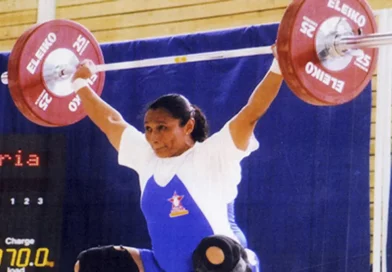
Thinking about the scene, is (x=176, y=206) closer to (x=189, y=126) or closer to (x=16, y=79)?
(x=189, y=126)

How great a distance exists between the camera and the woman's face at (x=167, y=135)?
3.43 meters

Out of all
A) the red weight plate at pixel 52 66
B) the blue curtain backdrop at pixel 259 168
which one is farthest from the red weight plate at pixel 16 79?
the blue curtain backdrop at pixel 259 168

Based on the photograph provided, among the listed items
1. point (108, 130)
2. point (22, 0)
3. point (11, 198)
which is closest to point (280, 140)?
point (108, 130)

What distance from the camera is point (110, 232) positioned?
159 inches

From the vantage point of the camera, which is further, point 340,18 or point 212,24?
point 212,24

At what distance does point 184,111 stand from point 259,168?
1.51 ft

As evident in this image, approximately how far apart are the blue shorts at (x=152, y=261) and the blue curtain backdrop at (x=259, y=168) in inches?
1.9

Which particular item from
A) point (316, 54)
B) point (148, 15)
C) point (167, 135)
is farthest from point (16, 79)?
point (316, 54)

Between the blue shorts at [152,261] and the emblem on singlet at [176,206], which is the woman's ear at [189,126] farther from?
the blue shorts at [152,261]

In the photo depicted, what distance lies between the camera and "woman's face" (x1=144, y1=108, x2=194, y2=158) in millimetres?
3430

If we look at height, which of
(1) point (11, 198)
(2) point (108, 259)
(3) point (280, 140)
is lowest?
(2) point (108, 259)

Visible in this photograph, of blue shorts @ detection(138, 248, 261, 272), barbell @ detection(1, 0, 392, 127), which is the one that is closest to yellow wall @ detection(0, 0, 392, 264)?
barbell @ detection(1, 0, 392, 127)

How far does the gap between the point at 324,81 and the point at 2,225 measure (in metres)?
2.31

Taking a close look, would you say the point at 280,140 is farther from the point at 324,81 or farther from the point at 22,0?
the point at 22,0
